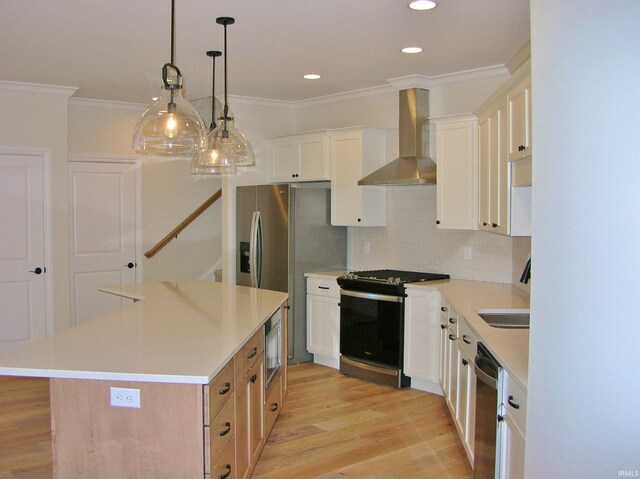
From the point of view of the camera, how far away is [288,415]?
4.26 m

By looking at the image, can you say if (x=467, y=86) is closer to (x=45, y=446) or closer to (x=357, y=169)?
(x=357, y=169)

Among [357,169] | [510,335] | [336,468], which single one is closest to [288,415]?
[336,468]

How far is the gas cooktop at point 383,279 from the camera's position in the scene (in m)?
4.84

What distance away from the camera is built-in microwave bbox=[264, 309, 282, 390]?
356cm

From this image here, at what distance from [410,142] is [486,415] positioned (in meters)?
2.96

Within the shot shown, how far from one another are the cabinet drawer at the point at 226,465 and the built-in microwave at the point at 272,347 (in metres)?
0.85

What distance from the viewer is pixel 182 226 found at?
6914 mm

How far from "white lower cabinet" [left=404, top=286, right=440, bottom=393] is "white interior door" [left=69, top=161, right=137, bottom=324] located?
3.20 metres

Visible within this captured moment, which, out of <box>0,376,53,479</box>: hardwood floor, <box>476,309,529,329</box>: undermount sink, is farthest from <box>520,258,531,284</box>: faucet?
<box>0,376,53,479</box>: hardwood floor

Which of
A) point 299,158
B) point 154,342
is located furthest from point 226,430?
point 299,158

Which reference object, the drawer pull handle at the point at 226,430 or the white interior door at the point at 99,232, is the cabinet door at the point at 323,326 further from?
the drawer pull handle at the point at 226,430

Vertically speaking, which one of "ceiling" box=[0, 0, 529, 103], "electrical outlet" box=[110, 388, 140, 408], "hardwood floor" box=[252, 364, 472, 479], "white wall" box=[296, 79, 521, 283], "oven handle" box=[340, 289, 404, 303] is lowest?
"hardwood floor" box=[252, 364, 472, 479]

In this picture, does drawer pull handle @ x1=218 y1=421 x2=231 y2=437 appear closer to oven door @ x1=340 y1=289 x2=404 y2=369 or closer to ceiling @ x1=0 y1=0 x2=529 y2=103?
ceiling @ x1=0 y1=0 x2=529 y2=103

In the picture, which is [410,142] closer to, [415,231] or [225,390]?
[415,231]
